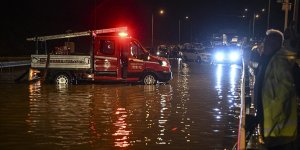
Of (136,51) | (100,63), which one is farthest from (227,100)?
(100,63)

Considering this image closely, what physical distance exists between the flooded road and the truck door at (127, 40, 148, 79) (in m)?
1.21

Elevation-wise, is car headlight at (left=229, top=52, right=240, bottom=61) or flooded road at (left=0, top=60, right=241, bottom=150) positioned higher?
car headlight at (left=229, top=52, right=240, bottom=61)

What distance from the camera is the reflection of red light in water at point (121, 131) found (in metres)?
9.83

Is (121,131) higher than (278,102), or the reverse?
(278,102)

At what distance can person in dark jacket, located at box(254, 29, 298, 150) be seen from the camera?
15.7 feet

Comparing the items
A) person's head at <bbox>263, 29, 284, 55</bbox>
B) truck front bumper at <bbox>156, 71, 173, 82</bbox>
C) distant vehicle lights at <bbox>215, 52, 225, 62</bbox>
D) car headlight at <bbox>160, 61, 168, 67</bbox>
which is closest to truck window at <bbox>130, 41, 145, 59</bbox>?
car headlight at <bbox>160, 61, 168, 67</bbox>

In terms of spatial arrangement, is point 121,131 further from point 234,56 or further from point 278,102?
point 234,56

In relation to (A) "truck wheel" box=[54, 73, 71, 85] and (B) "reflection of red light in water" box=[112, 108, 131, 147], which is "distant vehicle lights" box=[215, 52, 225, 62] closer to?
(A) "truck wheel" box=[54, 73, 71, 85]

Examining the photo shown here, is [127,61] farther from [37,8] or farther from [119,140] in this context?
[37,8]

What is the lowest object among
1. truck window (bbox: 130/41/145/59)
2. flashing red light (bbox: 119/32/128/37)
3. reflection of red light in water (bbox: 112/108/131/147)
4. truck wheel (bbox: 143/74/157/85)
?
reflection of red light in water (bbox: 112/108/131/147)

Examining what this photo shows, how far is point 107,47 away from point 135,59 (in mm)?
1351

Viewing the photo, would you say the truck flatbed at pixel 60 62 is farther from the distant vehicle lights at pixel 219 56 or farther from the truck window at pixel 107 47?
the distant vehicle lights at pixel 219 56

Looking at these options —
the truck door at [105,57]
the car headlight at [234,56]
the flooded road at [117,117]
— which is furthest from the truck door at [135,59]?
the car headlight at [234,56]

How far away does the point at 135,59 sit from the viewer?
22078 mm
